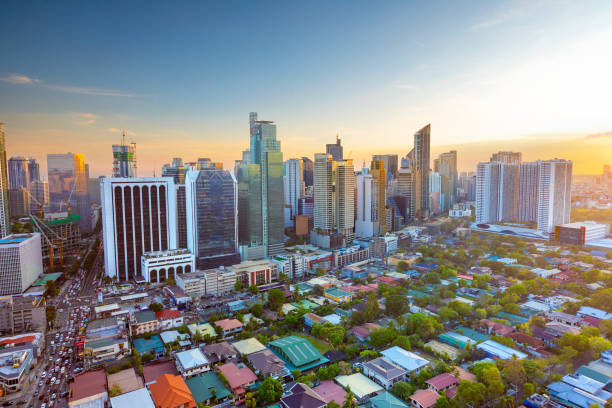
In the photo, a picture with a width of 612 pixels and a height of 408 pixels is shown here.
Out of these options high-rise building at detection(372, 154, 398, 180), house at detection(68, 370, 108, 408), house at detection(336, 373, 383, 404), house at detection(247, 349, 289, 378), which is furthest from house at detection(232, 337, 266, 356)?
high-rise building at detection(372, 154, 398, 180)

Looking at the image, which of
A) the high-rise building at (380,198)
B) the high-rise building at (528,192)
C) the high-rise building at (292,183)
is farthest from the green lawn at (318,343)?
the high-rise building at (528,192)

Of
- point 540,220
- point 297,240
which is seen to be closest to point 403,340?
point 297,240

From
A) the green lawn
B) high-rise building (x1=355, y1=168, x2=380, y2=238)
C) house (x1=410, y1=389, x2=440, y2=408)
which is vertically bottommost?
the green lawn

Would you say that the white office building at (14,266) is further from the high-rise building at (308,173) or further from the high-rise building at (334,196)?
the high-rise building at (308,173)

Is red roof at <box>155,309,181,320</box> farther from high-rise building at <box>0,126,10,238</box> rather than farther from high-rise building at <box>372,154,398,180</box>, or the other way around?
high-rise building at <box>372,154,398,180</box>

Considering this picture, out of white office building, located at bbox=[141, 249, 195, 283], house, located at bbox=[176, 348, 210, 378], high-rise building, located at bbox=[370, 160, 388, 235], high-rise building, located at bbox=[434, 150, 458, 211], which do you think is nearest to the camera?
house, located at bbox=[176, 348, 210, 378]

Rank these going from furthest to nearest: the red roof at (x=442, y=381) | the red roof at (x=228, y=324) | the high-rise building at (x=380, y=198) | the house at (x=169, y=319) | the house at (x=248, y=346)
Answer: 1. the high-rise building at (x=380, y=198)
2. the house at (x=169, y=319)
3. the red roof at (x=228, y=324)
4. the house at (x=248, y=346)
5. the red roof at (x=442, y=381)

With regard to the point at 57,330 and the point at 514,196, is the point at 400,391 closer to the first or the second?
the point at 57,330
